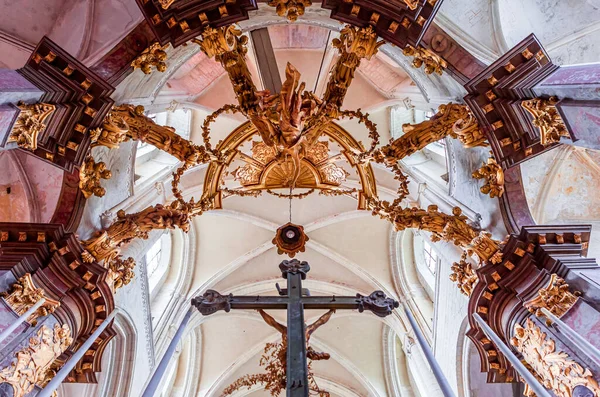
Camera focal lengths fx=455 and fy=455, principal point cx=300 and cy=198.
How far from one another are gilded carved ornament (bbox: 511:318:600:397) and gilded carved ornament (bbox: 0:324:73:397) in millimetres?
4603

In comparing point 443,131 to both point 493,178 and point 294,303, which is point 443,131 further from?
point 294,303

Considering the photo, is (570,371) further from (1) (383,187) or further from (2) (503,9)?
(1) (383,187)

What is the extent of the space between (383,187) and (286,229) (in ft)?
22.6

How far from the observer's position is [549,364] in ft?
13.4

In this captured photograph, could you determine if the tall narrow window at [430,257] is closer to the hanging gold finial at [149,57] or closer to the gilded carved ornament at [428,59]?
the gilded carved ornament at [428,59]

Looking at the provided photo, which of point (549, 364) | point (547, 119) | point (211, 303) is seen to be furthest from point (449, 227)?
point (211, 303)

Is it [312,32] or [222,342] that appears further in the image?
[222,342]

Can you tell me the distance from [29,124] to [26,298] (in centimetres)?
168

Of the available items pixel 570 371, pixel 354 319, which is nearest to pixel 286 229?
pixel 570 371

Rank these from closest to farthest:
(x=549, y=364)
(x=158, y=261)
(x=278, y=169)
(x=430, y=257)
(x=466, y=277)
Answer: (x=549, y=364)
(x=466, y=277)
(x=278, y=169)
(x=430, y=257)
(x=158, y=261)

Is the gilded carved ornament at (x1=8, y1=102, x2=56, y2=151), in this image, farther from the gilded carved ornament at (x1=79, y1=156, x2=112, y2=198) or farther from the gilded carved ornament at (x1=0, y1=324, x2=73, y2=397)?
the gilded carved ornament at (x1=0, y1=324, x2=73, y2=397)

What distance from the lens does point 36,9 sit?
21.2 ft

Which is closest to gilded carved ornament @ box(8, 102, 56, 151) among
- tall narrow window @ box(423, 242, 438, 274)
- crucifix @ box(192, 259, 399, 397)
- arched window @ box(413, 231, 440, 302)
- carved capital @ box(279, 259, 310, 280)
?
crucifix @ box(192, 259, 399, 397)

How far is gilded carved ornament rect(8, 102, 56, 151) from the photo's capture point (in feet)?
13.9
